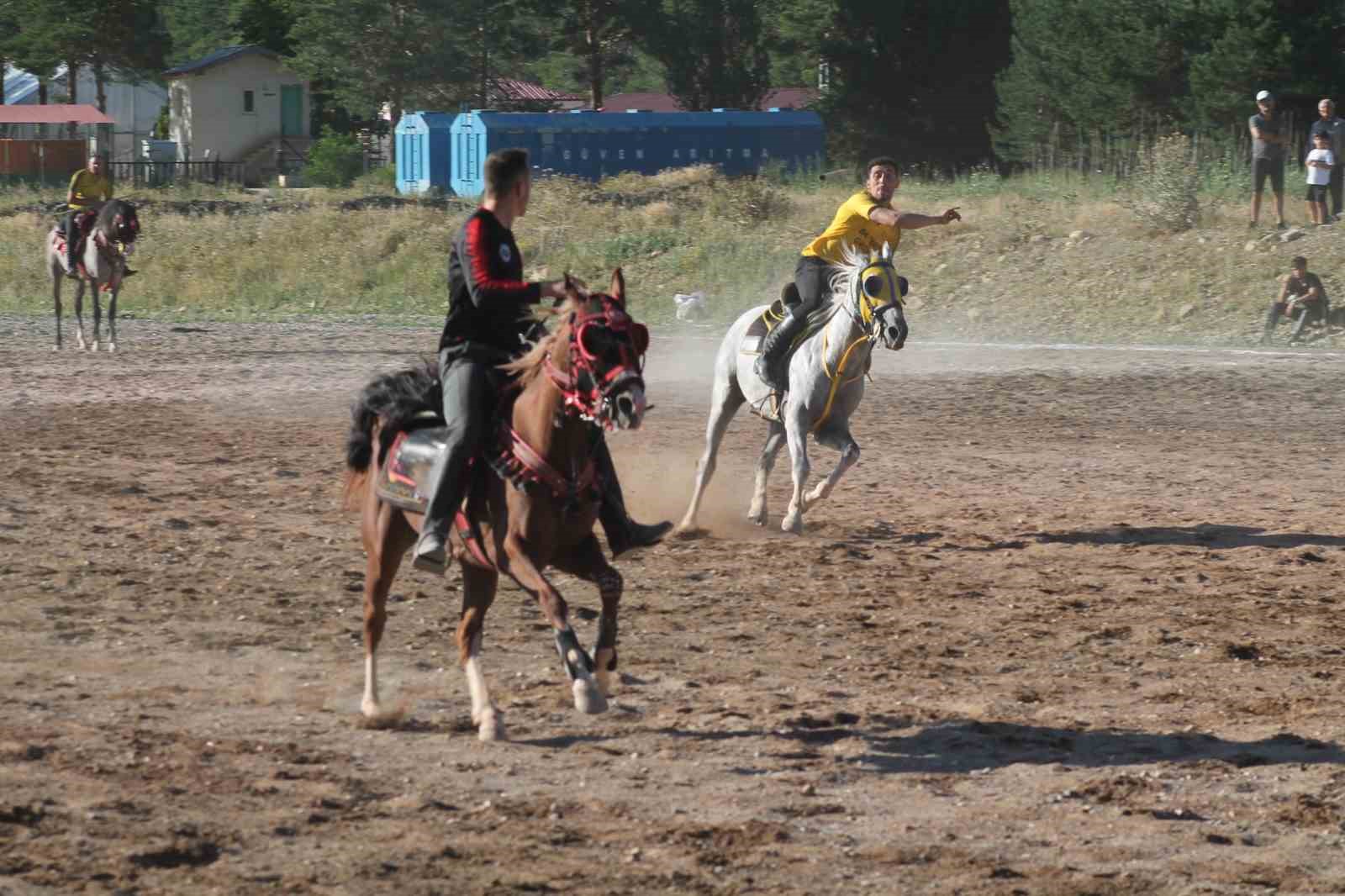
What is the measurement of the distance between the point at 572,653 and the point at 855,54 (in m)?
62.0

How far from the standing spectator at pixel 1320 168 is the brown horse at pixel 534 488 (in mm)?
25111

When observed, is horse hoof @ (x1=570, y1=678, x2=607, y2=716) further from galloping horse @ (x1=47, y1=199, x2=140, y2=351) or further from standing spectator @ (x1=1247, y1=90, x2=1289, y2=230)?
standing spectator @ (x1=1247, y1=90, x2=1289, y2=230)

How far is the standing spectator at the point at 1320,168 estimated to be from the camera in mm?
30422

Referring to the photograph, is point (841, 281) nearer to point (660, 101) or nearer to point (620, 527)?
point (620, 527)

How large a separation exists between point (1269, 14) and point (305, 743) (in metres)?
45.1

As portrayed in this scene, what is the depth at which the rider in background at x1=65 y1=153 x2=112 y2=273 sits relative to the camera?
27.2 m

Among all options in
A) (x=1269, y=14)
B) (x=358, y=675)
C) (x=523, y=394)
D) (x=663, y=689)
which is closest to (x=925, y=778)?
(x=663, y=689)

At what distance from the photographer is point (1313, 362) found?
80.0 ft

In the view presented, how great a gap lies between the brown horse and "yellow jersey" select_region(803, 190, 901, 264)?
540 cm

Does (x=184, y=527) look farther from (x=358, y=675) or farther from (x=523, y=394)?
(x=523, y=394)

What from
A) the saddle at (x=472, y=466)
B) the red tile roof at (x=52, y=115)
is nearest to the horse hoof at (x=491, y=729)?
the saddle at (x=472, y=466)

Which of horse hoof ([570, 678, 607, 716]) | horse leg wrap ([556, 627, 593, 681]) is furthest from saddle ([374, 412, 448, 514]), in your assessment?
horse hoof ([570, 678, 607, 716])

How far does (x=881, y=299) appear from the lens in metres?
12.8

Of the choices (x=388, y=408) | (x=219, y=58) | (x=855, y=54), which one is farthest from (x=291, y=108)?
(x=388, y=408)
